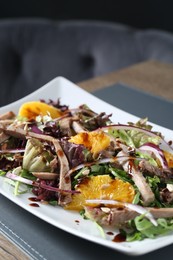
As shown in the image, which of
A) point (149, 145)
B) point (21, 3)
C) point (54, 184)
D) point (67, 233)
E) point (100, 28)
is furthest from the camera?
point (21, 3)

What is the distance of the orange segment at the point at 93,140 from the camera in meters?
1.76

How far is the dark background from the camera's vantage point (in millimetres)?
4668

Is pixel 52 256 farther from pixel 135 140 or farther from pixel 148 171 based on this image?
pixel 135 140

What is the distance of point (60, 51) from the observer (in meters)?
4.07

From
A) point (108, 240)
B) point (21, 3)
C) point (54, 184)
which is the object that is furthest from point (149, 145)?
point (21, 3)

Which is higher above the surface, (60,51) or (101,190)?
(60,51)

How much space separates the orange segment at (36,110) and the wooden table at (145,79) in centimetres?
63

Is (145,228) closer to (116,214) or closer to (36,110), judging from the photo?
(116,214)

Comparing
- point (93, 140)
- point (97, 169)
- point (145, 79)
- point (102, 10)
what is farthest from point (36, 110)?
point (102, 10)

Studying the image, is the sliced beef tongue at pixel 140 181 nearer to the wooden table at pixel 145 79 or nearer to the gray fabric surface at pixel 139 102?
the gray fabric surface at pixel 139 102

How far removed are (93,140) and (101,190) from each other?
0.27m

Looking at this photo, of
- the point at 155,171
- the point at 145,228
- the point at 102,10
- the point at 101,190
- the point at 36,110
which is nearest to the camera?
the point at 145,228

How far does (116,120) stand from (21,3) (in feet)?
9.99

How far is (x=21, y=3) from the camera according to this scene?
4.96 m
